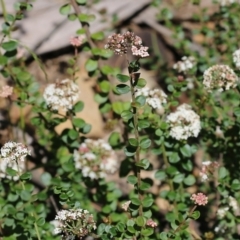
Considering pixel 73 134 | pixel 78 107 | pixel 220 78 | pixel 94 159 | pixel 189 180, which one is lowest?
pixel 189 180

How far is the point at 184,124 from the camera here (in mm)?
2619

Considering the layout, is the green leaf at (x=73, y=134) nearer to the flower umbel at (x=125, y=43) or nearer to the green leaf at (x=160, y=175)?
the green leaf at (x=160, y=175)

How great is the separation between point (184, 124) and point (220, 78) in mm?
262

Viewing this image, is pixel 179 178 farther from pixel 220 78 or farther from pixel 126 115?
pixel 126 115

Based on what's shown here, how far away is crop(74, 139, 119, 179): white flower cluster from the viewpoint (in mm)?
2799

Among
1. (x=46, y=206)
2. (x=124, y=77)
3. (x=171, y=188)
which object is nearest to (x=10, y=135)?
(x=46, y=206)

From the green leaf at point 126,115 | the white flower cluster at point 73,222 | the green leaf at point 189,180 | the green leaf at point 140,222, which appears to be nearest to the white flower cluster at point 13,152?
the white flower cluster at point 73,222

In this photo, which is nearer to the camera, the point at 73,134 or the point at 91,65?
the point at 73,134

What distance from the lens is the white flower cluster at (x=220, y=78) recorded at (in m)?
2.56

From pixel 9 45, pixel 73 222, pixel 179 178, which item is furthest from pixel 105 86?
pixel 73 222

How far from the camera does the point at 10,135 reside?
334 cm

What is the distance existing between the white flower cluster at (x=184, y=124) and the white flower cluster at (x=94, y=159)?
1.32ft

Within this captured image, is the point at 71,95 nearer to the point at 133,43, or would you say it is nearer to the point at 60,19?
the point at 133,43

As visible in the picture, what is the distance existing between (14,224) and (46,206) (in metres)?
0.32
